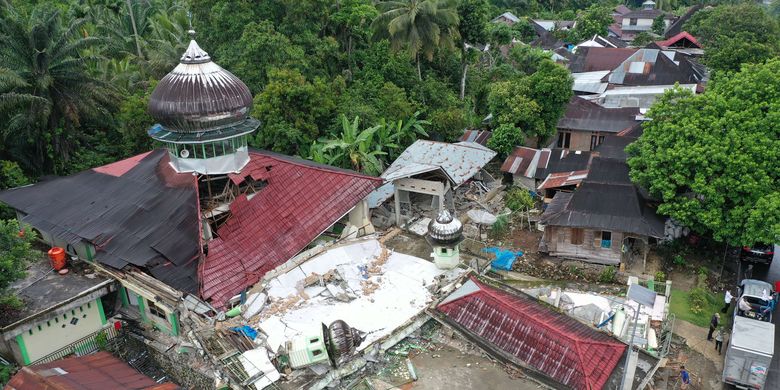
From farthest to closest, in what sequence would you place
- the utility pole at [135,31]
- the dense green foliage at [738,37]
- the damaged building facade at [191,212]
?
the dense green foliage at [738,37] < the utility pole at [135,31] < the damaged building facade at [191,212]

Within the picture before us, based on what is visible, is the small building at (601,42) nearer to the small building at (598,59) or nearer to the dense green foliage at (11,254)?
the small building at (598,59)

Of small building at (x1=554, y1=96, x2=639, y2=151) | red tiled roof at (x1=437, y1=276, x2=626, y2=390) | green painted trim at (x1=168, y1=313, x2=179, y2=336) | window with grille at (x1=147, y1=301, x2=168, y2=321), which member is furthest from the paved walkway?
window with grille at (x1=147, y1=301, x2=168, y2=321)

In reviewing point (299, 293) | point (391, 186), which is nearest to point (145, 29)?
point (391, 186)

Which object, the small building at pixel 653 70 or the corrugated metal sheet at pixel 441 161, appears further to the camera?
the small building at pixel 653 70

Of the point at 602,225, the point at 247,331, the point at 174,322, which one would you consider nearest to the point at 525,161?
the point at 602,225

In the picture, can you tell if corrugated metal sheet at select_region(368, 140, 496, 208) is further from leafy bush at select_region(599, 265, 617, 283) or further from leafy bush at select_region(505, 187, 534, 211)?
leafy bush at select_region(599, 265, 617, 283)

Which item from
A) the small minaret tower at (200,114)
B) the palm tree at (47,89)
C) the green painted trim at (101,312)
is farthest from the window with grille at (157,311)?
the palm tree at (47,89)
